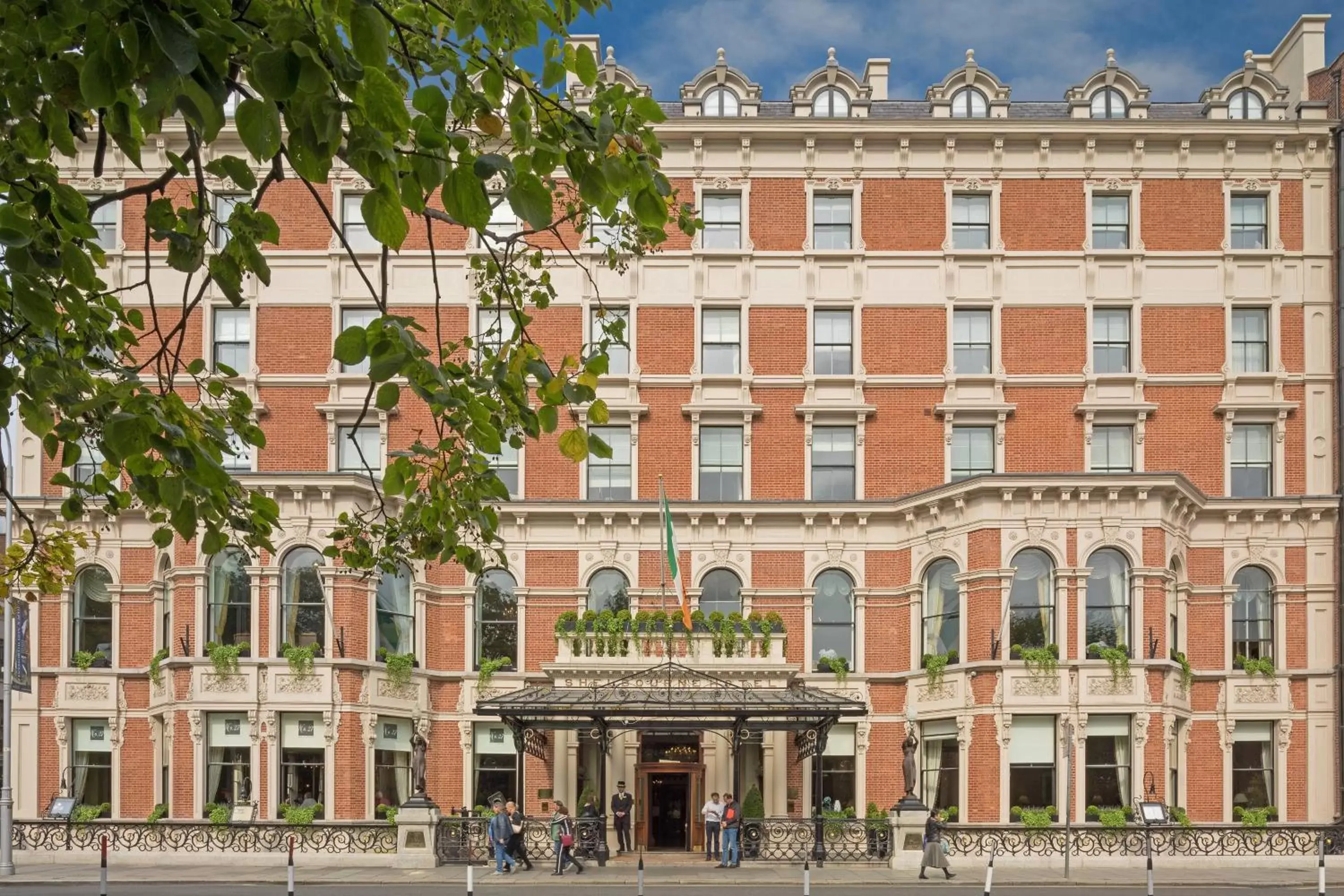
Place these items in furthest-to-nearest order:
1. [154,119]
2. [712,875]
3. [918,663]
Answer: [918,663] < [712,875] < [154,119]

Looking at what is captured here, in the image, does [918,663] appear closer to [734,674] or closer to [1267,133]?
[734,674]

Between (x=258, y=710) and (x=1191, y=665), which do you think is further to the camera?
(x=1191, y=665)

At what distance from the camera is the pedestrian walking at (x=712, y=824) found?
32.5 meters

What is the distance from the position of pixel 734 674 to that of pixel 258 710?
459 inches

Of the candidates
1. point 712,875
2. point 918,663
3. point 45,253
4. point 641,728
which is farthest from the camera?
point 918,663

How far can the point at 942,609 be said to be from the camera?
37.0 metres

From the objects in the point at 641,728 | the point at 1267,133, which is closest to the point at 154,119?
the point at 641,728

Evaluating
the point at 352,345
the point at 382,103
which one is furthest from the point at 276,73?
the point at 352,345

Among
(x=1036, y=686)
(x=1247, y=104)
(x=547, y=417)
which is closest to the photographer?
(x=547, y=417)

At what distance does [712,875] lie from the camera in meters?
29.2

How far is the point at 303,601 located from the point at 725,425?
12060 millimetres

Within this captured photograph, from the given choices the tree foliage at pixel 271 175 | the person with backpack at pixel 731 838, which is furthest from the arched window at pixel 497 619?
the tree foliage at pixel 271 175

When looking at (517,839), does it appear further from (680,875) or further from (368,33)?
(368,33)

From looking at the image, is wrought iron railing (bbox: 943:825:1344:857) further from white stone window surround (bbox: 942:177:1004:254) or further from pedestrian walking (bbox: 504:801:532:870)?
white stone window surround (bbox: 942:177:1004:254)
